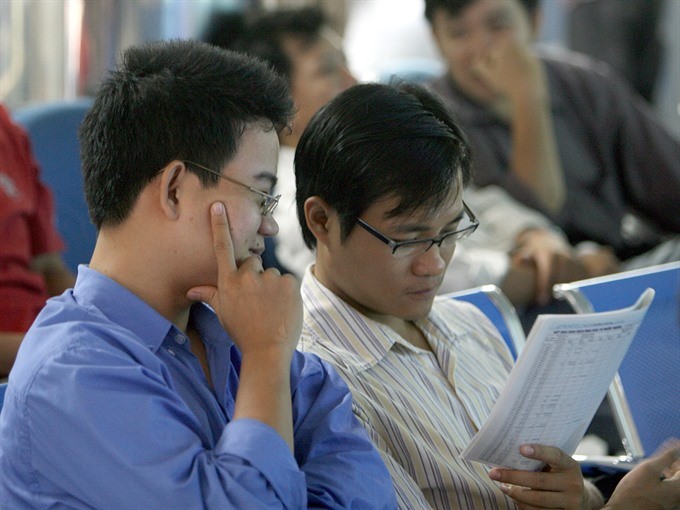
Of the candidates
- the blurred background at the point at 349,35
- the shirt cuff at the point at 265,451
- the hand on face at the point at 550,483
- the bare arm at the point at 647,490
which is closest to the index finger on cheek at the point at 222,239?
the shirt cuff at the point at 265,451

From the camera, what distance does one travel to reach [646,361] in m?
1.94

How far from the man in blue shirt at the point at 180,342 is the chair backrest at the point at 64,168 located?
139 cm

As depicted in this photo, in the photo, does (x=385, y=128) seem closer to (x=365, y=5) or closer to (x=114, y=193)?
(x=114, y=193)

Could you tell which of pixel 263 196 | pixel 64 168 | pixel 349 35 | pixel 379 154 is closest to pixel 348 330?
pixel 379 154

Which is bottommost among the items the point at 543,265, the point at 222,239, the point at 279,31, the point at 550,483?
the point at 543,265

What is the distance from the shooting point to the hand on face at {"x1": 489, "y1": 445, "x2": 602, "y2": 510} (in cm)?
137

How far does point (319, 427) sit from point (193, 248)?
0.27 meters

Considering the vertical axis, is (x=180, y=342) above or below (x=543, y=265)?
above

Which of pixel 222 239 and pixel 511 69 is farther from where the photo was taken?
pixel 511 69

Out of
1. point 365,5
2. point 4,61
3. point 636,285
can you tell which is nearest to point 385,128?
point 636,285

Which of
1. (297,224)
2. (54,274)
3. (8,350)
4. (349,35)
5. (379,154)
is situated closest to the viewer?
(379,154)

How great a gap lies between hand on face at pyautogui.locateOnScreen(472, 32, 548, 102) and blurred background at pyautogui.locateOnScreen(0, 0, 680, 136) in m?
0.58

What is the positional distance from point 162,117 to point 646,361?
1183 millimetres

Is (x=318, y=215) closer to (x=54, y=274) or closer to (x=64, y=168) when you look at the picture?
(x=54, y=274)
